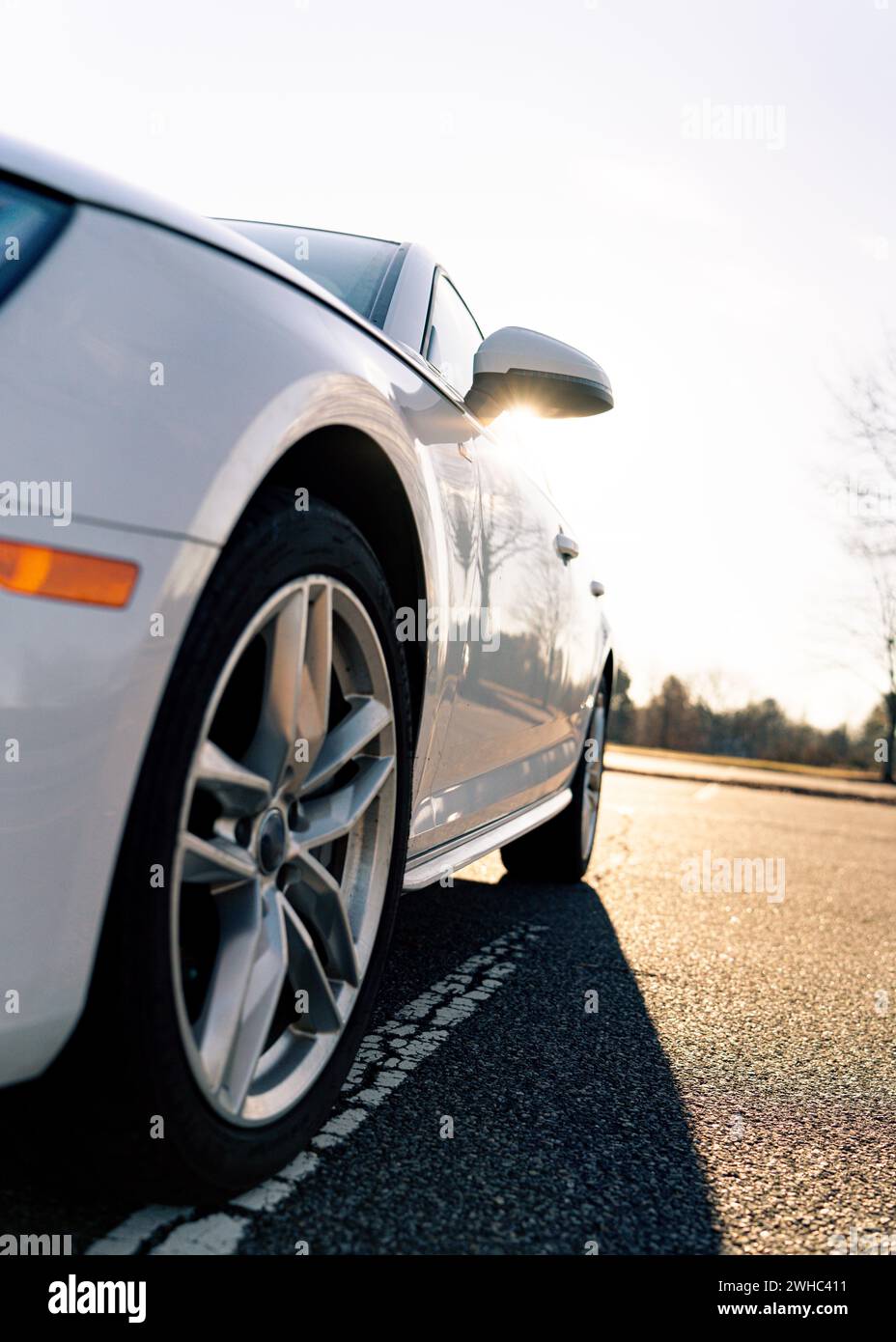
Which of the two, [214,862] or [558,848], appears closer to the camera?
[214,862]

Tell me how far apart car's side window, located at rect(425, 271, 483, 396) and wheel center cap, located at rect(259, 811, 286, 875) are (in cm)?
123

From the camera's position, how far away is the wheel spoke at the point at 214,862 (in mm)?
1376

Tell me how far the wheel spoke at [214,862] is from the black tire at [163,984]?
84mm

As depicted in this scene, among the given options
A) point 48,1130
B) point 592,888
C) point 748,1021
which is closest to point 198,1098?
point 48,1130

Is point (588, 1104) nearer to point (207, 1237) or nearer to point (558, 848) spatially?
point (207, 1237)

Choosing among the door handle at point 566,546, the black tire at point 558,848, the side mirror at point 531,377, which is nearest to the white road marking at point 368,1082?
the black tire at point 558,848

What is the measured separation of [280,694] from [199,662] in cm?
30

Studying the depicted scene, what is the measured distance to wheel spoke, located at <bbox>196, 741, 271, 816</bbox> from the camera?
137 cm

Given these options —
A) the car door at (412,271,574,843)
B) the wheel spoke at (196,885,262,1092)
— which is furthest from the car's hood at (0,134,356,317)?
the car door at (412,271,574,843)

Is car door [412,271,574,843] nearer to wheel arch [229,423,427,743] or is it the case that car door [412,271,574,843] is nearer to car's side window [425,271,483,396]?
car's side window [425,271,483,396]

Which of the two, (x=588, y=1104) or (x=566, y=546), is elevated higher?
(x=566, y=546)

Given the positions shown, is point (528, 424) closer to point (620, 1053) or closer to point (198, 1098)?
point (620, 1053)

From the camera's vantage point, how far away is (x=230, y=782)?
1.43 m

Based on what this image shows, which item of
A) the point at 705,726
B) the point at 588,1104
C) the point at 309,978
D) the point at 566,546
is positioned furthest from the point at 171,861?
the point at 705,726
